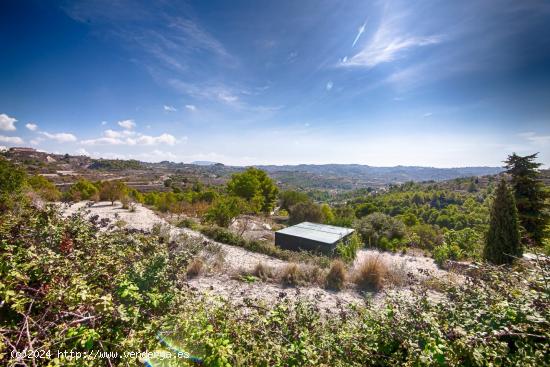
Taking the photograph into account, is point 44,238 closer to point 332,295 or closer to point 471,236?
point 332,295

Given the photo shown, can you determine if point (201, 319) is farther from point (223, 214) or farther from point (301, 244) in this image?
point (223, 214)

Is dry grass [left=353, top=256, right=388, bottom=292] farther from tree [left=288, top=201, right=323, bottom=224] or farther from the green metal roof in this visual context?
tree [left=288, top=201, right=323, bottom=224]

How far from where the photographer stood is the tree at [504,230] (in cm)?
764

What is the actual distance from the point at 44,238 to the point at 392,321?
457cm

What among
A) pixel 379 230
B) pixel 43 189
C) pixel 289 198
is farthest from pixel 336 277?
pixel 289 198

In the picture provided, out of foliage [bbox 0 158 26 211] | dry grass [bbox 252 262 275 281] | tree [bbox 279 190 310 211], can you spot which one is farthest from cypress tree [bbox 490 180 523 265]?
tree [bbox 279 190 310 211]

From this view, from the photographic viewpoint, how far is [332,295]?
5.45 m

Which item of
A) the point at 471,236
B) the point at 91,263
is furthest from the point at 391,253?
the point at 91,263

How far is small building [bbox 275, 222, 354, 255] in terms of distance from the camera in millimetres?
8914

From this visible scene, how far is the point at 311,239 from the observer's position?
364 inches

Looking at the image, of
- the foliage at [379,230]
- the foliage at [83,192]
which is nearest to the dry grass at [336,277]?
the foliage at [379,230]

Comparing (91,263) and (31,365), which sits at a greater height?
(91,263)

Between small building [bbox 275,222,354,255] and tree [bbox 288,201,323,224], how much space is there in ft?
21.7

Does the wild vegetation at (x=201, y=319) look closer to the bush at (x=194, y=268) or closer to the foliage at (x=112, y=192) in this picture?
the bush at (x=194, y=268)
